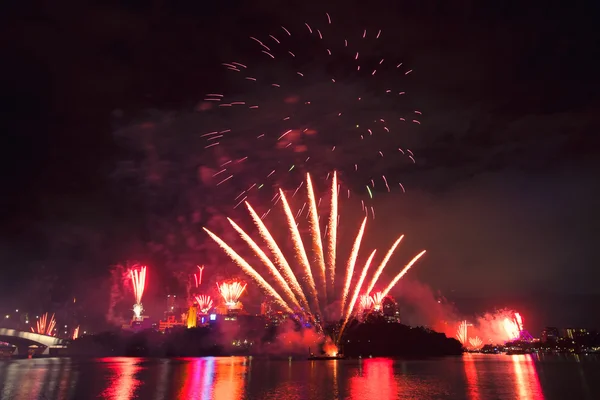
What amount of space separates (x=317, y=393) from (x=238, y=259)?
80.4ft

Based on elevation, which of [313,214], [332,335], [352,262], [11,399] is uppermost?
[313,214]

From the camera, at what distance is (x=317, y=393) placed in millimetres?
37312

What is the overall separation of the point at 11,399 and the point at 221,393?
1712 centimetres

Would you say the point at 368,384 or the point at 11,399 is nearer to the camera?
the point at 11,399

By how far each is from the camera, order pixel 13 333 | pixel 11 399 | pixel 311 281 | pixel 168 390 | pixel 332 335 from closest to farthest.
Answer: pixel 11 399, pixel 168 390, pixel 311 281, pixel 332 335, pixel 13 333

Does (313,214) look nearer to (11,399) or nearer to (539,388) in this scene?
(539,388)

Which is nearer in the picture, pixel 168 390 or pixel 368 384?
pixel 168 390

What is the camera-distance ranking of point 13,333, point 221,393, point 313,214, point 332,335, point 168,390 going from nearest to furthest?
point 221,393
point 168,390
point 313,214
point 332,335
point 13,333

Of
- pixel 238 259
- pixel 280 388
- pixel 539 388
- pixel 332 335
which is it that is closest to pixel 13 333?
pixel 332 335

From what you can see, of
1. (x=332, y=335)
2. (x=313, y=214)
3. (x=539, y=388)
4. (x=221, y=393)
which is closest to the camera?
(x=221, y=393)

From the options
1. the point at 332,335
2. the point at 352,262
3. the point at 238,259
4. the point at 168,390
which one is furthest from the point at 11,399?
the point at 332,335

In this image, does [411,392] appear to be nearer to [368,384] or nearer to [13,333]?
[368,384]

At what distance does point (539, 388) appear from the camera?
43.8 meters

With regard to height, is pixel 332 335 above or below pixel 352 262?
below
